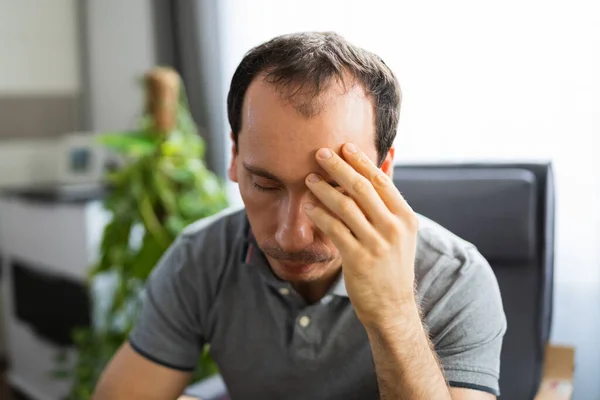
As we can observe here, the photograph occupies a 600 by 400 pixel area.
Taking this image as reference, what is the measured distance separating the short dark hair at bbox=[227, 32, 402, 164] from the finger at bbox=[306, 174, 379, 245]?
4.1 inches

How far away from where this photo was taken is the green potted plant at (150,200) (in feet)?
6.35

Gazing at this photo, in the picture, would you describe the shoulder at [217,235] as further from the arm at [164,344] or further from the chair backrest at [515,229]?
the chair backrest at [515,229]

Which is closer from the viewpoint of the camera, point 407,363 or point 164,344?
point 407,363

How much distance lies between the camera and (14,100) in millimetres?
2945

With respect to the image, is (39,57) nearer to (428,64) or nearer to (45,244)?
(45,244)

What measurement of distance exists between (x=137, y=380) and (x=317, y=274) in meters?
0.41

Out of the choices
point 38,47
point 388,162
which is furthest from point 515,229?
point 38,47

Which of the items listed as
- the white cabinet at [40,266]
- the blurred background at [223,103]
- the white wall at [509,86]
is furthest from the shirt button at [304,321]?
the white cabinet at [40,266]

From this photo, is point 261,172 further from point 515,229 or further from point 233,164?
point 515,229

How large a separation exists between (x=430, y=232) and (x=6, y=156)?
248 cm

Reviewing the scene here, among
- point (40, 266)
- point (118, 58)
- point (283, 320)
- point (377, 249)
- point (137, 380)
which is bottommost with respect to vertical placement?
point (40, 266)

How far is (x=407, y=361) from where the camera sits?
0.87 metres

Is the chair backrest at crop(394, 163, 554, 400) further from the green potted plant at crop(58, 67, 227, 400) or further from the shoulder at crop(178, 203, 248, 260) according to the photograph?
the green potted plant at crop(58, 67, 227, 400)

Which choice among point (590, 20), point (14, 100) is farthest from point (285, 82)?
point (14, 100)
